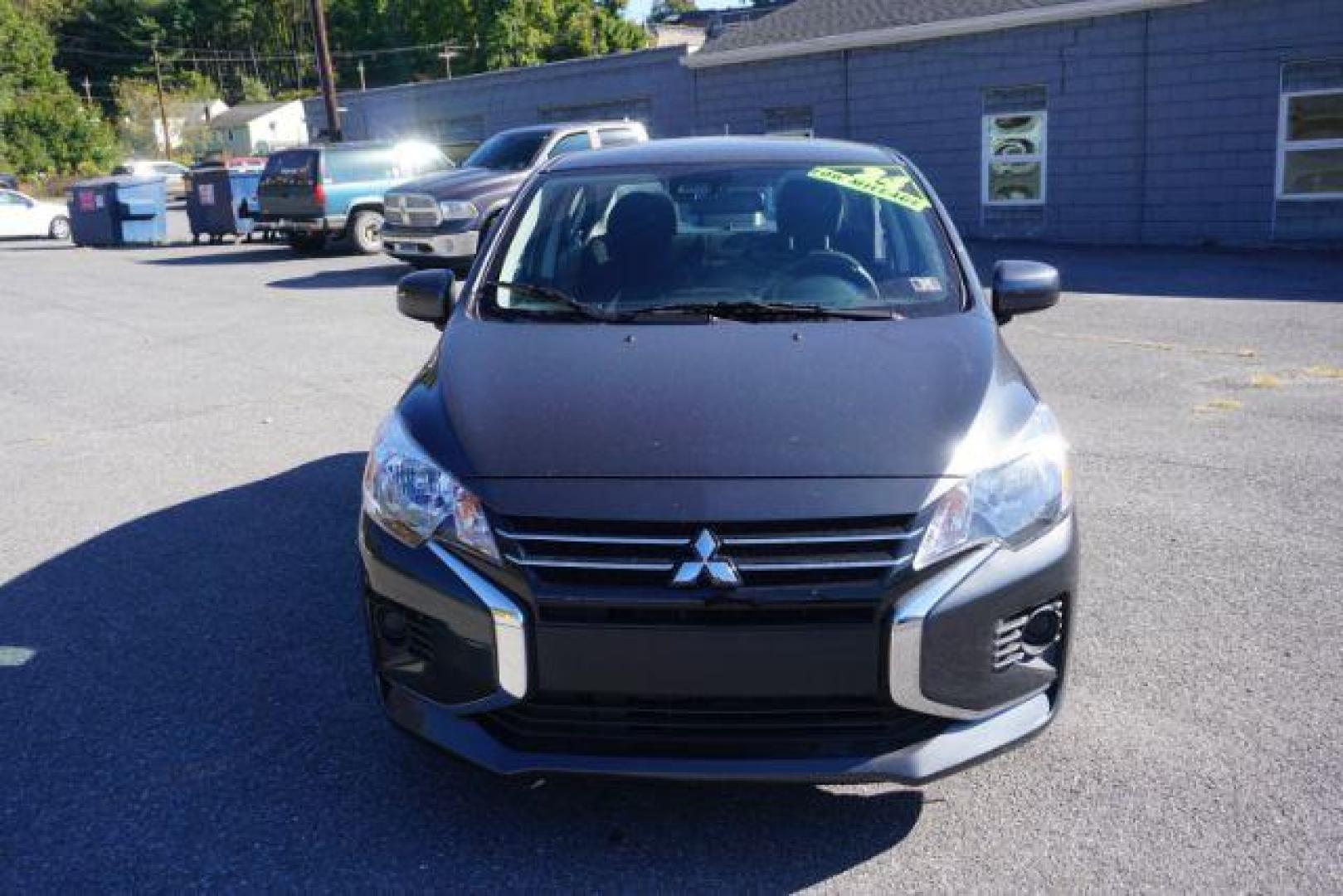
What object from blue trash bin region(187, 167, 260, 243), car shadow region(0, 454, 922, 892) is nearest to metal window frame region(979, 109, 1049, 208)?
blue trash bin region(187, 167, 260, 243)

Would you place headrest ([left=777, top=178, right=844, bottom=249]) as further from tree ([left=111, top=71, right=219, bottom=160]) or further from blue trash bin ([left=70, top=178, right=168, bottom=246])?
tree ([left=111, top=71, right=219, bottom=160])

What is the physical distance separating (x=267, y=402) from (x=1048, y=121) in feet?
47.9

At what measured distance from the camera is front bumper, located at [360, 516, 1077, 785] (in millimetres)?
2713

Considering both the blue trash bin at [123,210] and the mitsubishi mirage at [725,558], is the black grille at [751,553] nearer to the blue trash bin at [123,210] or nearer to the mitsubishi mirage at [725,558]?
the mitsubishi mirage at [725,558]

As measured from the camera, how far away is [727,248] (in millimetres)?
4250

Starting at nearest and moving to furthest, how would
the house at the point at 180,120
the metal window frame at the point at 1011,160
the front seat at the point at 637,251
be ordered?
the front seat at the point at 637,251 < the metal window frame at the point at 1011,160 < the house at the point at 180,120

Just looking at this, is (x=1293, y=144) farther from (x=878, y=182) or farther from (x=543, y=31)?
(x=543, y=31)

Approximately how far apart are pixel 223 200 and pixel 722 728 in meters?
23.0

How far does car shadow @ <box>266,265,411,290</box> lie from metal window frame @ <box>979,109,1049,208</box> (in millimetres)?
9554

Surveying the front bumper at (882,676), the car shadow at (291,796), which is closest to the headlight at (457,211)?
the car shadow at (291,796)

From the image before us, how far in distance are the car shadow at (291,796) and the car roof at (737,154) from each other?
1979mm

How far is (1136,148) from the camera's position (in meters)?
18.1

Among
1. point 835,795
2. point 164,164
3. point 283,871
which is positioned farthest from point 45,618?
point 164,164

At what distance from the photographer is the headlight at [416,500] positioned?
2.86 metres
